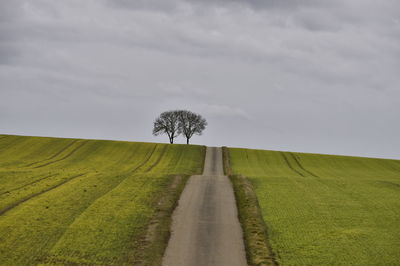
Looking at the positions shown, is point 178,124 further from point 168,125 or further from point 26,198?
point 26,198

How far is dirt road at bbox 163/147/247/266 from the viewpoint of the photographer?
69.6 ft

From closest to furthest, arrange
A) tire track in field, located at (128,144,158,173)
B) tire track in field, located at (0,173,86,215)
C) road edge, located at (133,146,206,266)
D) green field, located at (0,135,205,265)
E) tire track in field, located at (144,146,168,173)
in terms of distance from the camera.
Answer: road edge, located at (133,146,206,266), green field, located at (0,135,205,265), tire track in field, located at (0,173,86,215), tire track in field, located at (128,144,158,173), tire track in field, located at (144,146,168,173)

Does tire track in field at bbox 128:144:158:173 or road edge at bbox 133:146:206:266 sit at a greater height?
tire track in field at bbox 128:144:158:173

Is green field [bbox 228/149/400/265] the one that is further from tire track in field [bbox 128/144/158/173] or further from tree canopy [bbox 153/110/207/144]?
tree canopy [bbox 153/110/207/144]

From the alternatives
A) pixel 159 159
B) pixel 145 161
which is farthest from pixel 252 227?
pixel 159 159

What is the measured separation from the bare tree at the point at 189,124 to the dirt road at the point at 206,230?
8092 centimetres

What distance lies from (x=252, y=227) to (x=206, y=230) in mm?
3305

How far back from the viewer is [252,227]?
88.2ft

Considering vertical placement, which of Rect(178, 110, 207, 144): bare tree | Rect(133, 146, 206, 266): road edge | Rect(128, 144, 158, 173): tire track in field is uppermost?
Rect(178, 110, 207, 144): bare tree

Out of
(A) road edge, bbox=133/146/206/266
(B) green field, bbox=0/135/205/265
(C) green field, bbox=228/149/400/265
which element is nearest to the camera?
(A) road edge, bbox=133/146/206/266

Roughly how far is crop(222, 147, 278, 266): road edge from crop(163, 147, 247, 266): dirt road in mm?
447

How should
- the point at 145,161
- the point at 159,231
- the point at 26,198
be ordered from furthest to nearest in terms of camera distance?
the point at 145,161 < the point at 26,198 < the point at 159,231

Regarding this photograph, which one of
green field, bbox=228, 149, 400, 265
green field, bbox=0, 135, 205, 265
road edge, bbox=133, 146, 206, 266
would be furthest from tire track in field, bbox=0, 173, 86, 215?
Answer: green field, bbox=228, 149, 400, 265

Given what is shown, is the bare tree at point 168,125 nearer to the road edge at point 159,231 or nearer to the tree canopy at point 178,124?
the tree canopy at point 178,124
